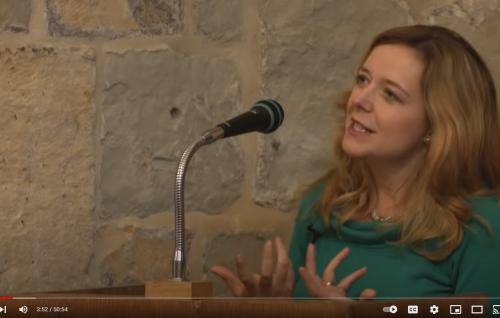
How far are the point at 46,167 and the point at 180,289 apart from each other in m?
0.63

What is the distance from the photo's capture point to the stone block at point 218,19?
2.21 meters

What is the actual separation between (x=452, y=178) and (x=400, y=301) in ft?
2.68

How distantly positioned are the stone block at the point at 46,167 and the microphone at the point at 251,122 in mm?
448

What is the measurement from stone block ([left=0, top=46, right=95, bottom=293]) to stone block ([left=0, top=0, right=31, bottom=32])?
46mm

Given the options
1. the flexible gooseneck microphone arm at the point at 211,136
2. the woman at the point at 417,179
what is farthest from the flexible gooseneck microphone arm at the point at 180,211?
the woman at the point at 417,179

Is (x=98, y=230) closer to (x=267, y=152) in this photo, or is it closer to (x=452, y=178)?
(x=267, y=152)

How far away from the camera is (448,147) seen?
2018 millimetres

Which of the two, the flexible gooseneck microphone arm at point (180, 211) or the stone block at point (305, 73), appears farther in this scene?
the stone block at point (305, 73)

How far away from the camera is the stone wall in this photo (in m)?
1.98

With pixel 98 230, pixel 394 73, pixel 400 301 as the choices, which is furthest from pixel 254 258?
pixel 400 301

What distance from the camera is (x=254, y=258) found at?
231 centimetres
